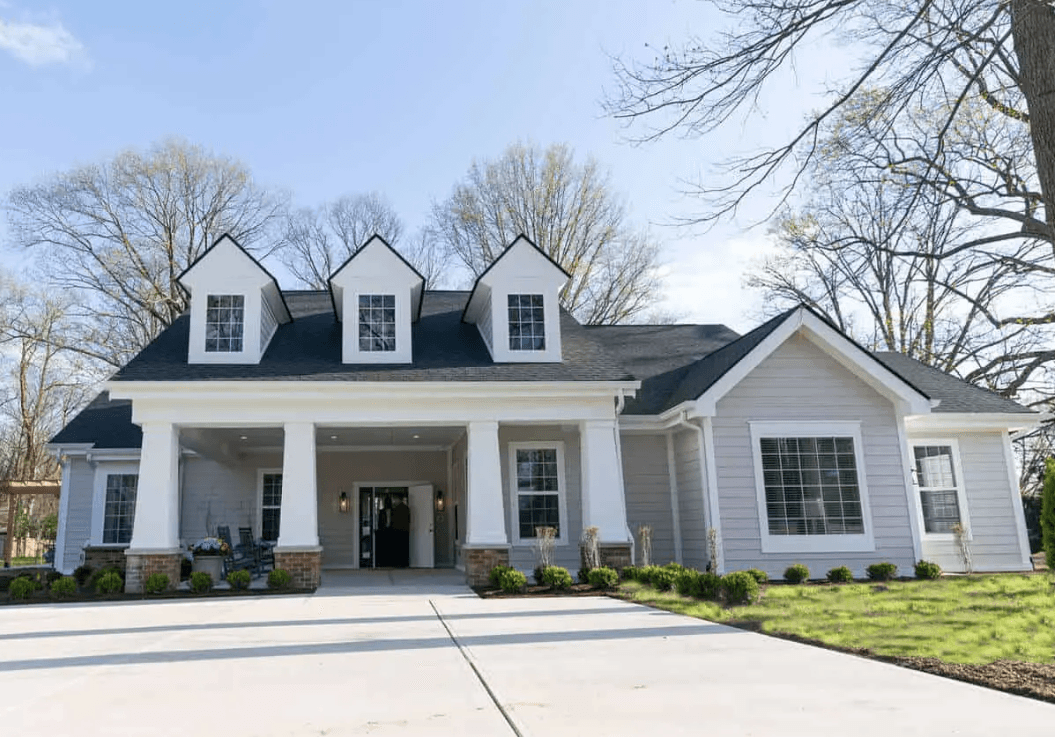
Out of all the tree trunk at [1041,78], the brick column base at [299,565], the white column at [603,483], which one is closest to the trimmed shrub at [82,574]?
the brick column base at [299,565]

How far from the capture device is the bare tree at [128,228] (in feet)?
86.3

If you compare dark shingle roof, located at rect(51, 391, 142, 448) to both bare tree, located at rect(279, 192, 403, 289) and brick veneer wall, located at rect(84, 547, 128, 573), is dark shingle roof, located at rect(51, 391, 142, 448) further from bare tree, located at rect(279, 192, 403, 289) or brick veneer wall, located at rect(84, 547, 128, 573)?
bare tree, located at rect(279, 192, 403, 289)

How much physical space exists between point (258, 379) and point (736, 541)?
8.59 m

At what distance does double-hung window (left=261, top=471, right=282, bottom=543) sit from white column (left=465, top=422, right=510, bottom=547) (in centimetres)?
591

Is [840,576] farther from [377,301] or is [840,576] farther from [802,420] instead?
[377,301]

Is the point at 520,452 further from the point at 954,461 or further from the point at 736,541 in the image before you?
the point at 954,461

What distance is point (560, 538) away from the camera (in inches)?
585

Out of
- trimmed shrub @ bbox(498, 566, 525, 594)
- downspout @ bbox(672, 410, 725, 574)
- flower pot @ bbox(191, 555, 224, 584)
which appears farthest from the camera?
flower pot @ bbox(191, 555, 224, 584)

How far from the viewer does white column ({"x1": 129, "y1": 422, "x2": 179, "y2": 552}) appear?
12.8m

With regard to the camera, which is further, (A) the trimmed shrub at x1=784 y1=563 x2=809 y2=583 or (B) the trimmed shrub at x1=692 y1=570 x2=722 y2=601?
(A) the trimmed shrub at x1=784 y1=563 x2=809 y2=583

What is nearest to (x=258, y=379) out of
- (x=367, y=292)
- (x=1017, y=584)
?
(x=367, y=292)

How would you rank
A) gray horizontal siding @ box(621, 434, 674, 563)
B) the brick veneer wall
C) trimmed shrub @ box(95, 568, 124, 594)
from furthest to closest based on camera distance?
the brick veneer wall
gray horizontal siding @ box(621, 434, 674, 563)
trimmed shrub @ box(95, 568, 124, 594)

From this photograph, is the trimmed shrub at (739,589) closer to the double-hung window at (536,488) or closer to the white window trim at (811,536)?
the white window trim at (811,536)

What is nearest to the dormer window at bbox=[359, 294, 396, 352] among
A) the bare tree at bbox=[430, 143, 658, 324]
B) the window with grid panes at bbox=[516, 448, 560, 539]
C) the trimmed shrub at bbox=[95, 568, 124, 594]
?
the window with grid panes at bbox=[516, 448, 560, 539]
